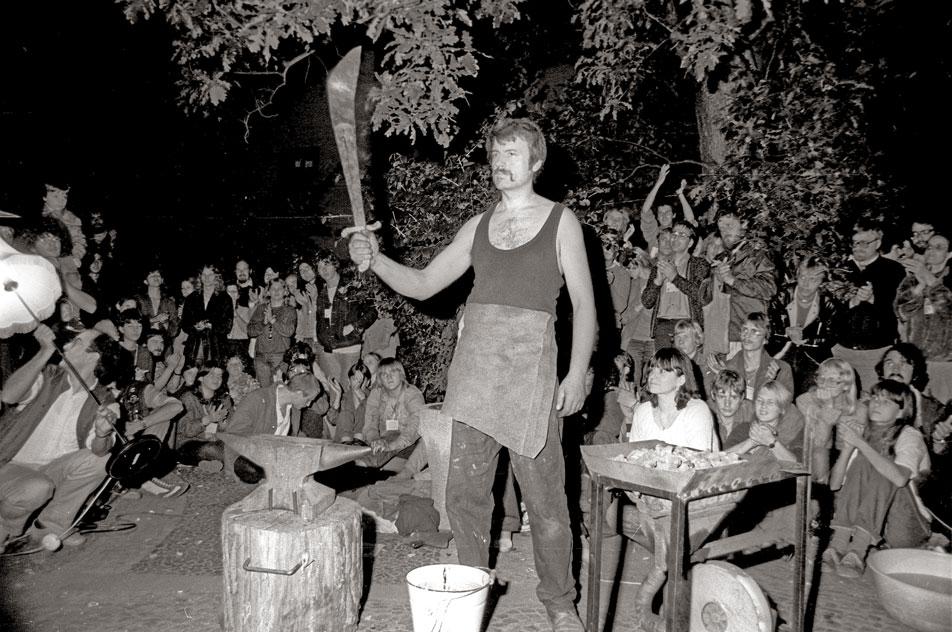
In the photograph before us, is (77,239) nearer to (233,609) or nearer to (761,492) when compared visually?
(233,609)

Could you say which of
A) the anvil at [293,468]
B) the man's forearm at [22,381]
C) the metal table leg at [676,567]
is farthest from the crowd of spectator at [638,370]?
the anvil at [293,468]

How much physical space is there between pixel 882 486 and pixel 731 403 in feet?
3.53

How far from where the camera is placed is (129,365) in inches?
309

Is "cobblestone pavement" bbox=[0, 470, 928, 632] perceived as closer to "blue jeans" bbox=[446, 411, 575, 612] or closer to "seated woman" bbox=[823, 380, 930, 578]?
"seated woman" bbox=[823, 380, 930, 578]

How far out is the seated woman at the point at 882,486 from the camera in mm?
4430

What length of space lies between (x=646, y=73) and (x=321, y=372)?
15.1 feet

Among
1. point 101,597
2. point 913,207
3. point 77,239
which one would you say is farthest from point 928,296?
point 77,239

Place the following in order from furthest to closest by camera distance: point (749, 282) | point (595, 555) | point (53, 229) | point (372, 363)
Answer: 1. point (53, 229)
2. point (372, 363)
3. point (749, 282)
4. point (595, 555)

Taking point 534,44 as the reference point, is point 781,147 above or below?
below

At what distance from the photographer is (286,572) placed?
2996 millimetres

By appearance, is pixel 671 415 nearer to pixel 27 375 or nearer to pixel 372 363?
pixel 372 363

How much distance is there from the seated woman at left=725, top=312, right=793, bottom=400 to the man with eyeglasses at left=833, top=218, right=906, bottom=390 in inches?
19.1

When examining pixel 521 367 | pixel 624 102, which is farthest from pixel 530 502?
pixel 624 102

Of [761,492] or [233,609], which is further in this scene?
[761,492]
